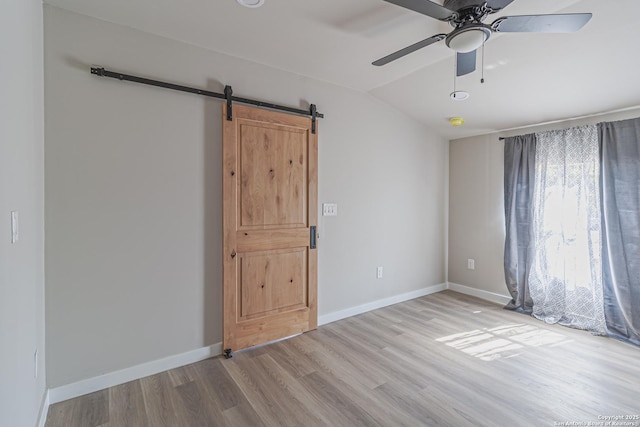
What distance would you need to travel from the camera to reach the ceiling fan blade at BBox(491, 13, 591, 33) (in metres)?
1.57

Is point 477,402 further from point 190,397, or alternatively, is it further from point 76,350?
point 76,350

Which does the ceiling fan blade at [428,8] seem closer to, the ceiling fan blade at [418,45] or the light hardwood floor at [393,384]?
the ceiling fan blade at [418,45]

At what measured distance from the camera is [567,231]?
3400 millimetres

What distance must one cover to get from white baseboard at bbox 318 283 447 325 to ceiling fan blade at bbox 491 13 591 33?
2.88 meters

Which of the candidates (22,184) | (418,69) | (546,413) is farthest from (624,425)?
(22,184)

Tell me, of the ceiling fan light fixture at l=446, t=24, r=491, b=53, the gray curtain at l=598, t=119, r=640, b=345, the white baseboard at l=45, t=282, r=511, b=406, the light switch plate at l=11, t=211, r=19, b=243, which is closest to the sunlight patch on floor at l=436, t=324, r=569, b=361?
the gray curtain at l=598, t=119, r=640, b=345

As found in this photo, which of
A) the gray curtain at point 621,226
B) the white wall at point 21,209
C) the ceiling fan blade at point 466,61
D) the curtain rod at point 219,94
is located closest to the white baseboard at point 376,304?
the gray curtain at point 621,226

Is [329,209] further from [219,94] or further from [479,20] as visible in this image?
[479,20]

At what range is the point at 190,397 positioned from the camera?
7.01ft

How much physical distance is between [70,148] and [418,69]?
2.93 metres

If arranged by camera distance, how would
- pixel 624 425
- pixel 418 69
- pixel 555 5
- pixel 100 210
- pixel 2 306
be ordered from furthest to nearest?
1. pixel 418 69
2. pixel 100 210
3. pixel 555 5
4. pixel 624 425
5. pixel 2 306

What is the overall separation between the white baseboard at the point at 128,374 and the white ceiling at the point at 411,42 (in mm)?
2521

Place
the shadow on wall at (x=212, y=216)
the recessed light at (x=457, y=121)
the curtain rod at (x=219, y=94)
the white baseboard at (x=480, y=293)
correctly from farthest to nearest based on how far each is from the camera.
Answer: the white baseboard at (x=480, y=293) < the recessed light at (x=457, y=121) < the shadow on wall at (x=212, y=216) < the curtain rod at (x=219, y=94)

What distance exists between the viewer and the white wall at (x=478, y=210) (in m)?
4.07
